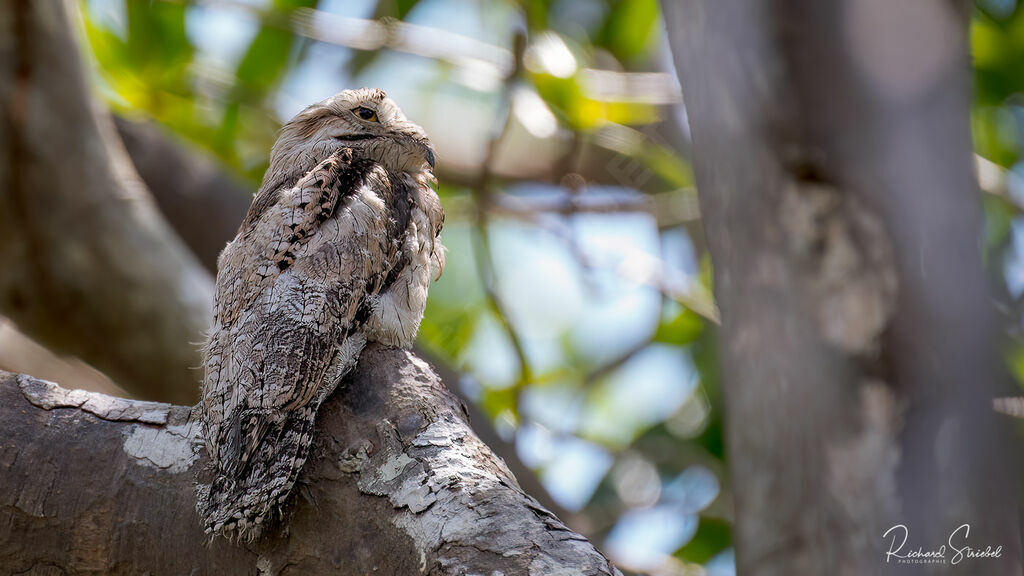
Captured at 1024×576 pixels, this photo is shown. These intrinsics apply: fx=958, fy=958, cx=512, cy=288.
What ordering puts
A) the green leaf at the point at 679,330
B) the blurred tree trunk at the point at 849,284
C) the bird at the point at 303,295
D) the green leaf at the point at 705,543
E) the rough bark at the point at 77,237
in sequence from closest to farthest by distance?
the blurred tree trunk at the point at 849,284
the bird at the point at 303,295
the rough bark at the point at 77,237
the green leaf at the point at 705,543
the green leaf at the point at 679,330

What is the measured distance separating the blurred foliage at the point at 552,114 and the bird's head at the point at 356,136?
6.53 ft

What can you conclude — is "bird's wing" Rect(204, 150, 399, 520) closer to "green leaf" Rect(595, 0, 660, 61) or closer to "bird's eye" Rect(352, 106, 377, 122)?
"bird's eye" Rect(352, 106, 377, 122)

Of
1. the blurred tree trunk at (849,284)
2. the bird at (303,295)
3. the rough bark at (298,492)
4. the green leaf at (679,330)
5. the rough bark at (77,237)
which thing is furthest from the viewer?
the green leaf at (679,330)

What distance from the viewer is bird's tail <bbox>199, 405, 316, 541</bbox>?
2473mm

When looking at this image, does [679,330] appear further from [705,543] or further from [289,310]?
[289,310]

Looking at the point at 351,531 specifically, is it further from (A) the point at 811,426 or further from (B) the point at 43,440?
(A) the point at 811,426

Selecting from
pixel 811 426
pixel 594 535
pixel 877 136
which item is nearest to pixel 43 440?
pixel 811 426

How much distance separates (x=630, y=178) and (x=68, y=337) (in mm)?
4192

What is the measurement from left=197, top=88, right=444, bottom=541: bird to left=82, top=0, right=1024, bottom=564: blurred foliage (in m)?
2.21

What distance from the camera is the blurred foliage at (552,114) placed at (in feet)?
21.7

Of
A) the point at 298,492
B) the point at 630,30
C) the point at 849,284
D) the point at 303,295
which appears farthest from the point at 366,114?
the point at 630,30

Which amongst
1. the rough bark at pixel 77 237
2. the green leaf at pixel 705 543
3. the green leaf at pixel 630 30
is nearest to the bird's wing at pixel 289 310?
the rough bark at pixel 77 237

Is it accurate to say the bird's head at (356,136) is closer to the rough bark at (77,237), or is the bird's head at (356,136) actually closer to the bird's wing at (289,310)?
the bird's wing at (289,310)

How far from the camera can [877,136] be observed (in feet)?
6.28
